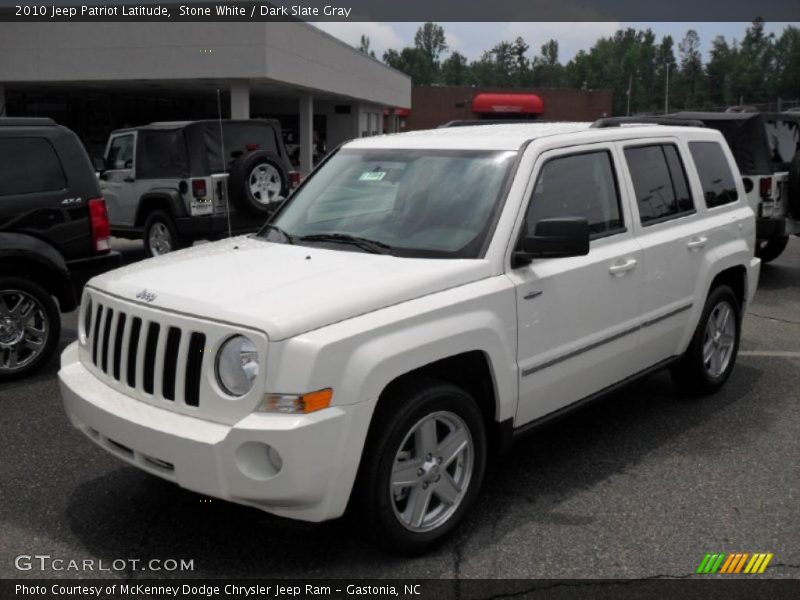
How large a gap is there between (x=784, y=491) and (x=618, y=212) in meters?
1.73

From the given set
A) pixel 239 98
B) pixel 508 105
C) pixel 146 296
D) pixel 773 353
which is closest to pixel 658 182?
pixel 773 353

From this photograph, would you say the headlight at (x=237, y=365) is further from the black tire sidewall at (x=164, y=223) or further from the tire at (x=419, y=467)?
the black tire sidewall at (x=164, y=223)

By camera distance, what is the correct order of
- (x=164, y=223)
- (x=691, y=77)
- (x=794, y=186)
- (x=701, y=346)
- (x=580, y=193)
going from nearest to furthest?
(x=580, y=193) → (x=701, y=346) → (x=794, y=186) → (x=164, y=223) → (x=691, y=77)

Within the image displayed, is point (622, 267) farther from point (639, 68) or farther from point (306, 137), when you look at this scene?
point (639, 68)

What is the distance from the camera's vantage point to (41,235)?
22.2 ft

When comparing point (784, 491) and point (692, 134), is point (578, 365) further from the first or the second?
point (692, 134)

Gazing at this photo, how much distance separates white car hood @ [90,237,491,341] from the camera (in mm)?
3389

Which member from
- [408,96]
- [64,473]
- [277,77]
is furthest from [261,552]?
[408,96]

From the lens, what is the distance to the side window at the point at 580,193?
14.6ft

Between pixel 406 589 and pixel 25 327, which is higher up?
pixel 25 327

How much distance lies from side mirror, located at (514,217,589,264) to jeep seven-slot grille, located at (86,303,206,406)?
161 centimetres

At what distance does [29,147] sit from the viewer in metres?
6.90

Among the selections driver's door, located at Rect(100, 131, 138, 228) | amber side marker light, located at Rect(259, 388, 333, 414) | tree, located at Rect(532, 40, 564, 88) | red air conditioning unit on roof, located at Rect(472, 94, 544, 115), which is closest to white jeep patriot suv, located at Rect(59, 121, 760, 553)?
amber side marker light, located at Rect(259, 388, 333, 414)

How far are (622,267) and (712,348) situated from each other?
1663 mm
